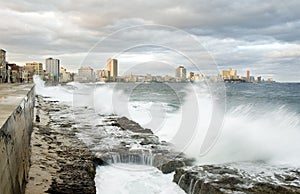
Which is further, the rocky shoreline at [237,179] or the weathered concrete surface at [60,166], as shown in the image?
the weathered concrete surface at [60,166]

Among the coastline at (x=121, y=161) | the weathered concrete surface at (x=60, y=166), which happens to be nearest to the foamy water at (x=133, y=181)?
the coastline at (x=121, y=161)

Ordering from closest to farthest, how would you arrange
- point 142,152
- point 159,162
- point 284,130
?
point 159,162 < point 142,152 < point 284,130

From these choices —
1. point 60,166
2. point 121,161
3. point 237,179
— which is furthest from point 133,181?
point 237,179

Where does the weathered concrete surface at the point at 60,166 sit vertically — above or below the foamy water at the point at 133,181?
above

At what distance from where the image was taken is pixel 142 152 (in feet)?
30.1

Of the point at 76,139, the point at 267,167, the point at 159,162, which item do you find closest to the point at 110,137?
the point at 76,139

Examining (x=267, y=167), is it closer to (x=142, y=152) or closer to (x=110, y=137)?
(x=142, y=152)

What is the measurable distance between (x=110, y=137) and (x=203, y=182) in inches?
237

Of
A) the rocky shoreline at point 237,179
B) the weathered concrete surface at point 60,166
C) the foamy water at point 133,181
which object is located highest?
the rocky shoreline at point 237,179

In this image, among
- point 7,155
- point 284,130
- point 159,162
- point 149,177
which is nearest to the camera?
point 7,155

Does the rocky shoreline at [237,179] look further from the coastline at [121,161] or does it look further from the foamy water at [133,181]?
the foamy water at [133,181]

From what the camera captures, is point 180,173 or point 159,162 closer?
point 180,173

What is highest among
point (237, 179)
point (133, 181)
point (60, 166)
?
point (237, 179)

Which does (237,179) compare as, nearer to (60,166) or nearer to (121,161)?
(121,161)
